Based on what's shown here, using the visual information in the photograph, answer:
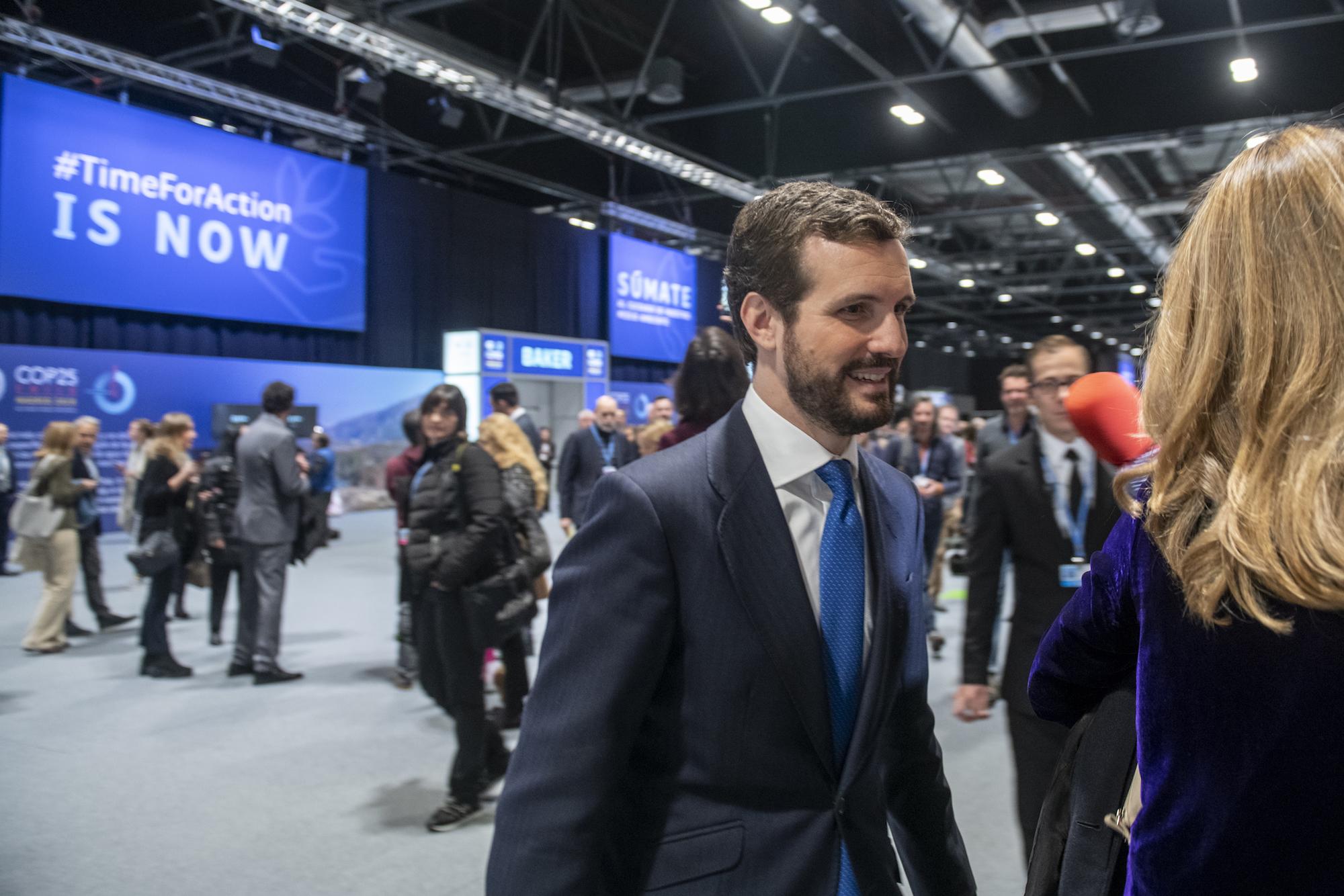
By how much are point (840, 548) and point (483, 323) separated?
49.5 feet

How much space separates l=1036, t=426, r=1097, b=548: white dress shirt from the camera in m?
2.45

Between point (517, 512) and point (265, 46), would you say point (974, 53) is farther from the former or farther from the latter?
point (517, 512)

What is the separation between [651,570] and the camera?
3.61 feet

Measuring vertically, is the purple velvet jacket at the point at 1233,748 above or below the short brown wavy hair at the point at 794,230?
below

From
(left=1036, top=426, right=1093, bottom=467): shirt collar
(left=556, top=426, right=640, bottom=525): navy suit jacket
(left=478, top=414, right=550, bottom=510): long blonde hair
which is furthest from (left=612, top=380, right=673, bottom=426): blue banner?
(left=1036, top=426, right=1093, bottom=467): shirt collar

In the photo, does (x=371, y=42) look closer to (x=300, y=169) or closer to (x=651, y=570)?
(x=300, y=169)

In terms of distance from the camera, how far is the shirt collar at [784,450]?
1.22 m

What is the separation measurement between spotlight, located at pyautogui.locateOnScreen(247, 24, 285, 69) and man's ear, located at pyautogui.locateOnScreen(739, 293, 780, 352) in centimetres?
979

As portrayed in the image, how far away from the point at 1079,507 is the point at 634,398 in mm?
14567

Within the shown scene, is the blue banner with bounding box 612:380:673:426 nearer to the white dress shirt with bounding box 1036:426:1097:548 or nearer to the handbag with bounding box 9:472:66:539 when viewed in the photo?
the handbag with bounding box 9:472:66:539

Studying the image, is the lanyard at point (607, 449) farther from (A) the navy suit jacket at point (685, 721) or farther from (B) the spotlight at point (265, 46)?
(B) the spotlight at point (265, 46)

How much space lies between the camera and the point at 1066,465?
8.17 feet

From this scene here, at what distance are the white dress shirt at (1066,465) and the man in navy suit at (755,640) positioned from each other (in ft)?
4.44

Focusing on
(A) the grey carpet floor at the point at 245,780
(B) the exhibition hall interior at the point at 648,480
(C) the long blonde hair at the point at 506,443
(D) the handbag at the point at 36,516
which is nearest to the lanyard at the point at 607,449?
(B) the exhibition hall interior at the point at 648,480
